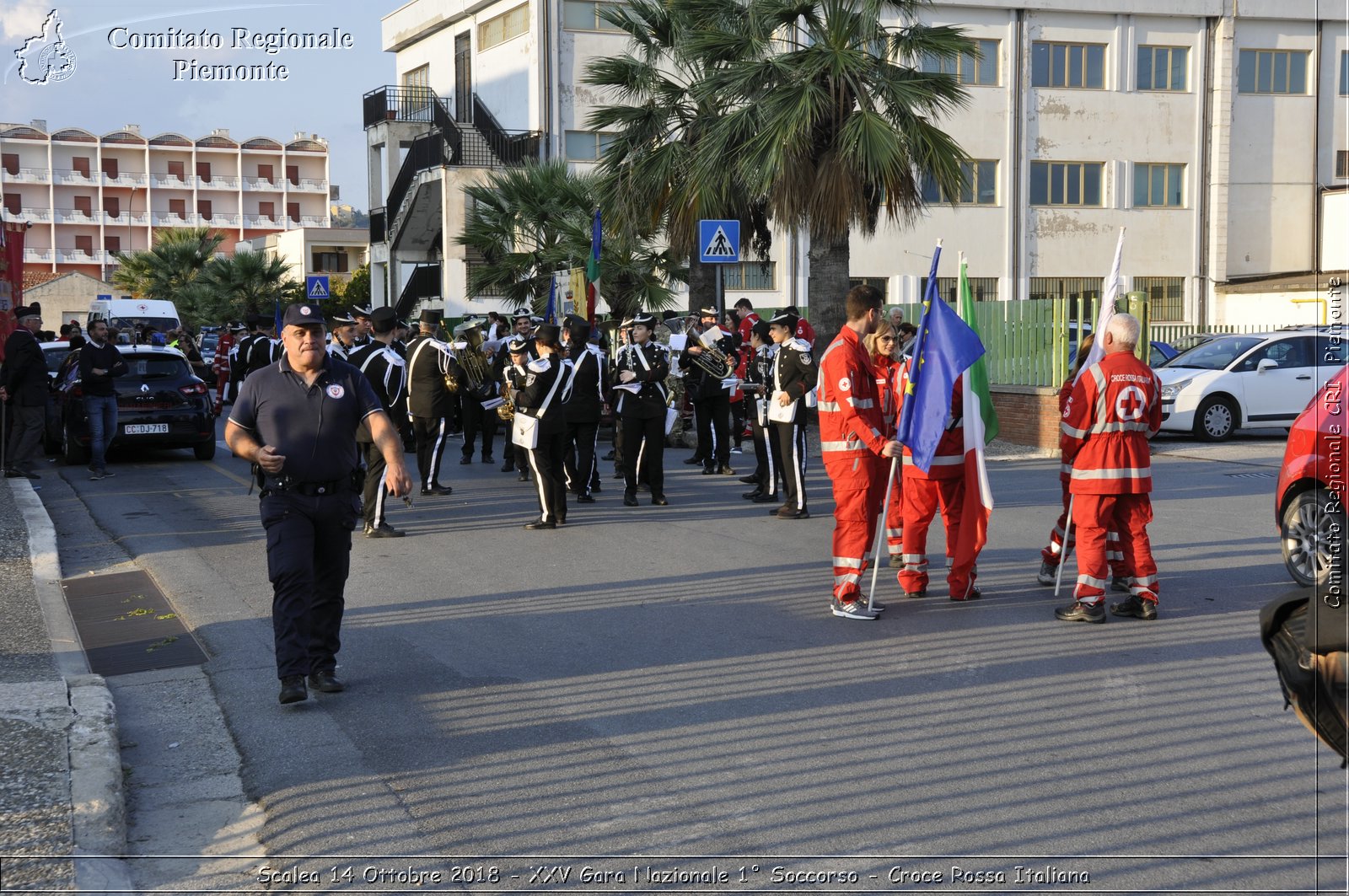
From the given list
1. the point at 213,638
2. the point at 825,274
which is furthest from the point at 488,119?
the point at 213,638

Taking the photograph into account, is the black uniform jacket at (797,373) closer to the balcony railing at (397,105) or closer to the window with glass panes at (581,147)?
the window with glass panes at (581,147)

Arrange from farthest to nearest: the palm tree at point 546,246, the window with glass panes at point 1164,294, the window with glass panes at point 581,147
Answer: the window with glass panes at point 1164,294, the window with glass panes at point 581,147, the palm tree at point 546,246

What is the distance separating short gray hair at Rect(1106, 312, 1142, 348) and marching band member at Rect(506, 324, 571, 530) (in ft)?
18.5

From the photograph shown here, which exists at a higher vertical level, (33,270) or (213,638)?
(33,270)

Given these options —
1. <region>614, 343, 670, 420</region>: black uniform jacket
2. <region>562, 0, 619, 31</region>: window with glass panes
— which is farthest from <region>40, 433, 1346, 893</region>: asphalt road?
<region>562, 0, 619, 31</region>: window with glass panes

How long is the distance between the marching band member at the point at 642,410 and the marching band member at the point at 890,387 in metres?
4.12

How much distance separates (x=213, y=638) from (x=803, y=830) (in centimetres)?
454

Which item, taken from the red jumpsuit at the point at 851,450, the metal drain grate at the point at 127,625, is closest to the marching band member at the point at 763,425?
the red jumpsuit at the point at 851,450

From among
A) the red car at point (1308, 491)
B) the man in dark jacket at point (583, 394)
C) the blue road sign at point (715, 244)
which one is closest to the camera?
the red car at point (1308, 491)

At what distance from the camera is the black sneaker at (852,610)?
8336 millimetres

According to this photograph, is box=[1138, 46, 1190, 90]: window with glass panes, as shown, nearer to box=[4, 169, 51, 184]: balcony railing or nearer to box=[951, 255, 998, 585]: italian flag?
box=[951, 255, 998, 585]: italian flag

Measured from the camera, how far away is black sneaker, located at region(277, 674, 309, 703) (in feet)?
21.4

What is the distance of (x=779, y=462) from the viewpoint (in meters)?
14.0

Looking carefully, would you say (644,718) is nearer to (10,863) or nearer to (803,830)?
(803,830)
